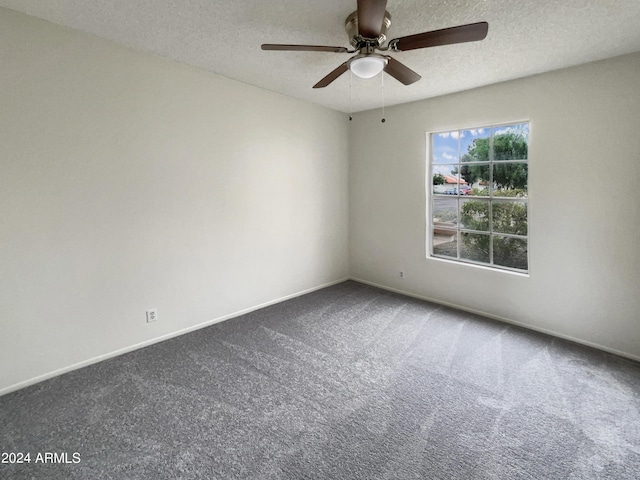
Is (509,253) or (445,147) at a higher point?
(445,147)

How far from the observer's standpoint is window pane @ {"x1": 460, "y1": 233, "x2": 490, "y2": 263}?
400 centimetres

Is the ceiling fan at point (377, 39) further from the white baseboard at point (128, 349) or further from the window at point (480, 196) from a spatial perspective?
the white baseboard at point (128, 349)

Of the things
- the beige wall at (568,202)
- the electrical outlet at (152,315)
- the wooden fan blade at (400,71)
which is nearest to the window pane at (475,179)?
the beige wall at (568,202)

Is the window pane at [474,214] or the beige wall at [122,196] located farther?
the window pane at [474,214]

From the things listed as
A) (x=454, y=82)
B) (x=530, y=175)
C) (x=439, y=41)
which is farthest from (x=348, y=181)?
(x=439, y=41)

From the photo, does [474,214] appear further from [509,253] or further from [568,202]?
[568,202]

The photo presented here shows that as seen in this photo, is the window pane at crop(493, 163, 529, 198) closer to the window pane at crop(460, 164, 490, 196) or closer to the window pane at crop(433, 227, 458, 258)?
the window pane at crop(460, 164, 490, 196)

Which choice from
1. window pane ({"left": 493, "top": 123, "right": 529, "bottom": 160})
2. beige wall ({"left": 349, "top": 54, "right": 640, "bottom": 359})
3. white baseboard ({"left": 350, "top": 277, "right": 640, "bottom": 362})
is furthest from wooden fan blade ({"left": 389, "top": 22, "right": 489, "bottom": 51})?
white baseboard ({"left": 350, "top": 277, "right": 640, "bottom": 362})

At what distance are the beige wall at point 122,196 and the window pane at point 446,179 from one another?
5.91 feet

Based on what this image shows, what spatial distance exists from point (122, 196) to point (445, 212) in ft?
11.6

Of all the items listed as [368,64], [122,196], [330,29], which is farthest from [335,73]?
[122,196]

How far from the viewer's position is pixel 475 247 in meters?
4.05

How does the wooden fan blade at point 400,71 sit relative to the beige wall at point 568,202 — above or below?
above

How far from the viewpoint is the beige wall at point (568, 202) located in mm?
2760
